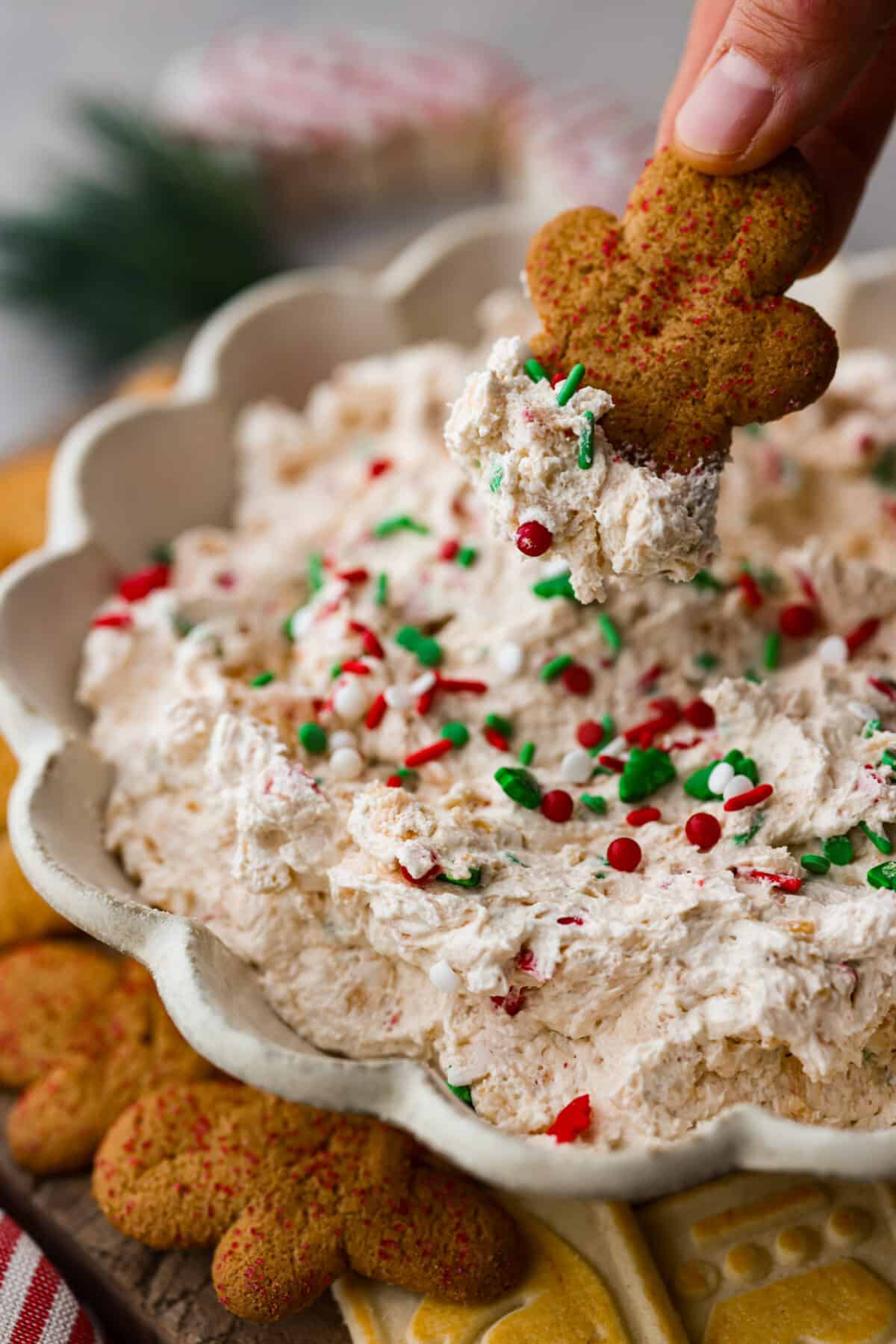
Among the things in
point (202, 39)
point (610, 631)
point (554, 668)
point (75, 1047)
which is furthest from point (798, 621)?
point (202, 39)

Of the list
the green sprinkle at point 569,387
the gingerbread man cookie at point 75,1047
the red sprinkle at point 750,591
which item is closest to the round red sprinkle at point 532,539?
the green sprinkle at point 569,387

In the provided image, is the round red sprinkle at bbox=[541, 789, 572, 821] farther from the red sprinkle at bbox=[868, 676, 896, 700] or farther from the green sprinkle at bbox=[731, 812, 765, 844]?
the red sprinkle at bbox=[868, 676, 896, 700]

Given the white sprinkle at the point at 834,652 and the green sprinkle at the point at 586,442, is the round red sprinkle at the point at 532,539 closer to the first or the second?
the green sprinkle at the point at 586,442

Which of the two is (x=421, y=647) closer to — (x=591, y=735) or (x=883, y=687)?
(x=591, y=735)

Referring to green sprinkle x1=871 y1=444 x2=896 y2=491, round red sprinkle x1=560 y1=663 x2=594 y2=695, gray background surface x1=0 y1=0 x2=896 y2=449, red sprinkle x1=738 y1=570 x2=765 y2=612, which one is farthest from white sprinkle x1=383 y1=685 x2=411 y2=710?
gray background surface x1=0 y1=0 x2=896 y2=449

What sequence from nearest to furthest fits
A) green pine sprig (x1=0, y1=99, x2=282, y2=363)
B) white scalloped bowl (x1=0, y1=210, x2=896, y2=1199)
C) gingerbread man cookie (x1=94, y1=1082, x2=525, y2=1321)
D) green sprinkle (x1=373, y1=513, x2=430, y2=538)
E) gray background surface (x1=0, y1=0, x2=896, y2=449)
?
white scalloped bowl (x1=0, y1=210, x2=896, y2=1199) → gingerbread man cookie (x1=94, y1=1082, x2=525, y2=1321) → green sprinkle (x1=373, y1=513, x2=430, y2=538) → green pine sprig (x1=0, y1=99, x2=282, y2=363) → gray background surface (x1=0, y1=0, x2=896, y2=449)

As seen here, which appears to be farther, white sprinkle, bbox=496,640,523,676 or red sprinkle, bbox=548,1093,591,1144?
white sprinkle, bbox=496,640,523,676

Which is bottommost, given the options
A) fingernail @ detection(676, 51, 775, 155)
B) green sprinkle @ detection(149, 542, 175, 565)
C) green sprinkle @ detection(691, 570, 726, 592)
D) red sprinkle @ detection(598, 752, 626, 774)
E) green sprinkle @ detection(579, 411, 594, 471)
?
red sprinkle @ detection(598, 752, 626, 774)

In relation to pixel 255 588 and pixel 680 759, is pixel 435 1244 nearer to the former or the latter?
pixel 680 759

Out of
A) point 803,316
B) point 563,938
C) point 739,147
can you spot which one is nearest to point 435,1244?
point 563,938
